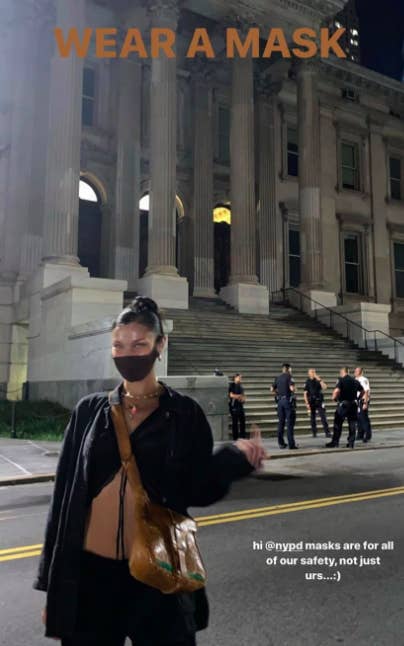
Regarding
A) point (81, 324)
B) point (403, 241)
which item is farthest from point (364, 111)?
point (81, 324)

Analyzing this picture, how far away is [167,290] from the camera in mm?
20891

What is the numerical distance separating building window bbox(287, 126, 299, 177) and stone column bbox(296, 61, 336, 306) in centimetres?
368

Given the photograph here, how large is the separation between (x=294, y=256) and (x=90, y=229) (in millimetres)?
10778

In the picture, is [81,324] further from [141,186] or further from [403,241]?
[403,241]

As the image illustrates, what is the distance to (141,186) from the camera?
2584cm

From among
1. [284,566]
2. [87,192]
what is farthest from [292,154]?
[284,566]

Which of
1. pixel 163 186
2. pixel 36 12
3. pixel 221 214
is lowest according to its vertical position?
pixel 163 186

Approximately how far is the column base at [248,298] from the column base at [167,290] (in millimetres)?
2570

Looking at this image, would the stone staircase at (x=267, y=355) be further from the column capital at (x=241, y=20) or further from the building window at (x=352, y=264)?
the column capital at (x=241, y=20)

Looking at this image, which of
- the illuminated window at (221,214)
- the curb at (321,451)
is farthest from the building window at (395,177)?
the curb at (321,451)

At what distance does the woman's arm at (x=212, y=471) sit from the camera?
87.3 inches

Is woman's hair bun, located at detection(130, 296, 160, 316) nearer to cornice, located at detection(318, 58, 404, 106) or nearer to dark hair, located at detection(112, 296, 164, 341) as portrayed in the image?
dark hair, located at detection(112, 296, 164, 341)

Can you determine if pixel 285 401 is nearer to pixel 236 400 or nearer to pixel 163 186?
pixel 236 400

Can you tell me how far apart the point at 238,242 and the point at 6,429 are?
12.8m
